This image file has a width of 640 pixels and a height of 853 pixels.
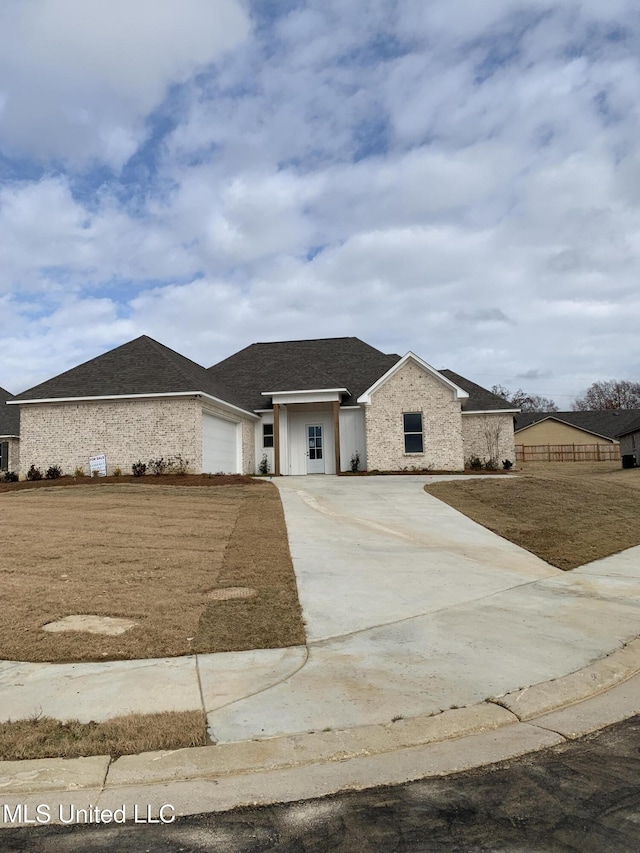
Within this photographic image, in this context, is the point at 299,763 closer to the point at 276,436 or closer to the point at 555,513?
the point at 555,513

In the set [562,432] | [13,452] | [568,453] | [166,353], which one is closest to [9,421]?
[13,452]

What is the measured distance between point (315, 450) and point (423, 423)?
16.7ft

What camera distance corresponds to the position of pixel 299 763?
3.81 m

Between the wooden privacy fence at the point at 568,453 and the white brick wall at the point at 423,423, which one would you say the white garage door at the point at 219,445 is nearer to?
the white brick wall at the point at 423,423

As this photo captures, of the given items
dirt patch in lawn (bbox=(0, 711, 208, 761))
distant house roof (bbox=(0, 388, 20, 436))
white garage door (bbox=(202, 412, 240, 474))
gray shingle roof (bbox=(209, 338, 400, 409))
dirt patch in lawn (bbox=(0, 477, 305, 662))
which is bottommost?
dirt patch in lawn (bbox=(0, 711, 208, 761))

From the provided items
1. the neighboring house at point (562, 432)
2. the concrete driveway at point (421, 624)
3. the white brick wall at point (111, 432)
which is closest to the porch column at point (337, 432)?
the white brick wall at point (111, 432)

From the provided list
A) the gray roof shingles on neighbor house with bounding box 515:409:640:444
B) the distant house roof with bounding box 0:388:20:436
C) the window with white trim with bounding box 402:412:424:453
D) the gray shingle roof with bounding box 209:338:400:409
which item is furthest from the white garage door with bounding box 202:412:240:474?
the gray roof shingles on neighbor house with bounding box 515:409:640:444

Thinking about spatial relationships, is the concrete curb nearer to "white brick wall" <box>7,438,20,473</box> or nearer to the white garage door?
the white garage door

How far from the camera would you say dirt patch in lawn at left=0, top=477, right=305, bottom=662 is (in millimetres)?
6223

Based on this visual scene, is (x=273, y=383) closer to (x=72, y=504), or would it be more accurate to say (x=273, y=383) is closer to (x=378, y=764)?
(x=72, y=504)

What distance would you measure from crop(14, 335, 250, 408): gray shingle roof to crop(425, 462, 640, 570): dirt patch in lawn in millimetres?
10298

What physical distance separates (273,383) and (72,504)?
50.1 feet

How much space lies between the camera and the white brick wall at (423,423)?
86.9ft

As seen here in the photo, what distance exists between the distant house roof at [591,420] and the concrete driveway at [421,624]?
48.9 meters
